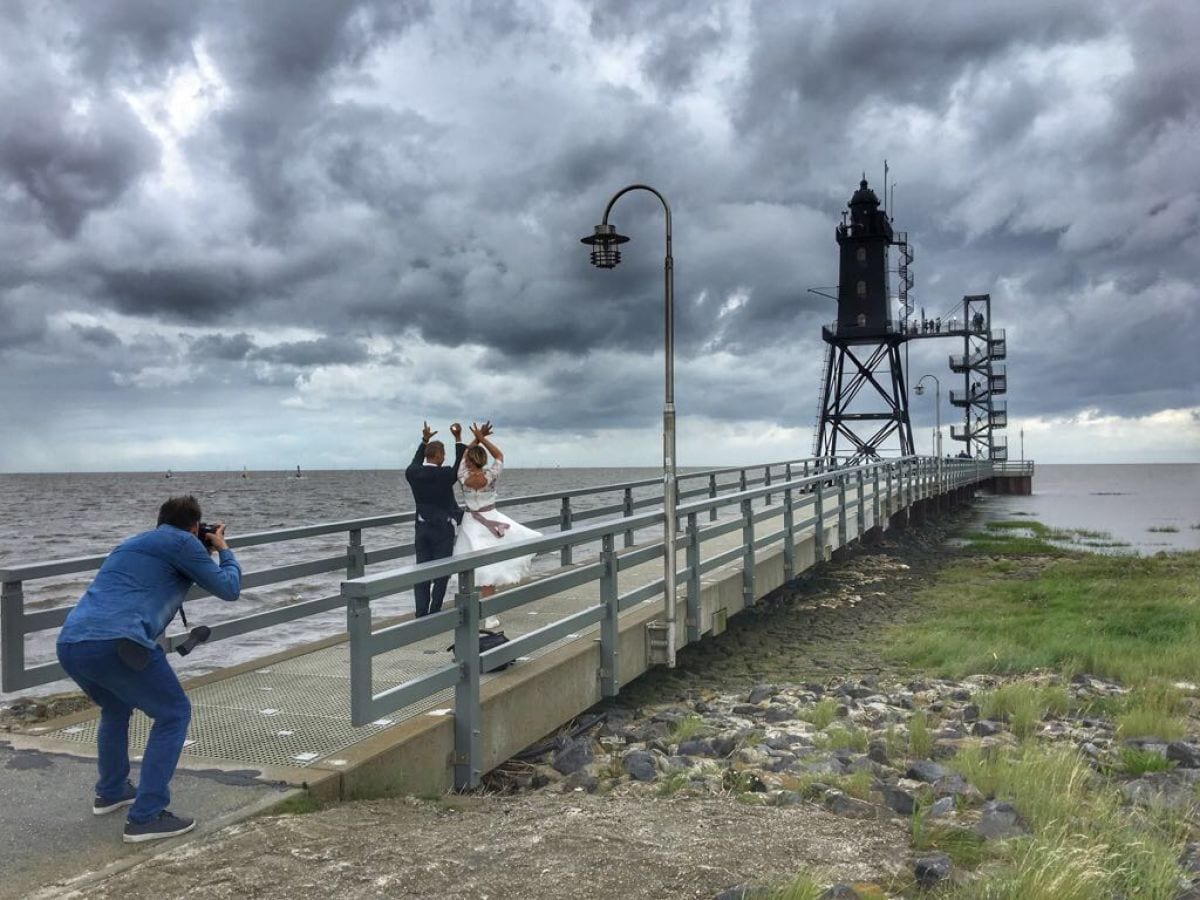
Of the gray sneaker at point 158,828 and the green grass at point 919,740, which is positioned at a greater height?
the gray sneaker at point 158,828

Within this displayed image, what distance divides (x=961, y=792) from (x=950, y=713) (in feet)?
9.13

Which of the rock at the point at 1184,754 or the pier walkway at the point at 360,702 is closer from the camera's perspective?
the pier walkway at the point at 360,702

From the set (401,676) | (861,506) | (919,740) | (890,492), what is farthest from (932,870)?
(890,492)

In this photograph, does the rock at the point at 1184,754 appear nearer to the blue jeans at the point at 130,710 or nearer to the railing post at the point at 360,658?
the railing post at the point at 360,658

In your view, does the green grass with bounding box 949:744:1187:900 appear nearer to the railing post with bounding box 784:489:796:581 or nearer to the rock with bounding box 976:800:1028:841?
the rock with bounding box 976:800:1028:841

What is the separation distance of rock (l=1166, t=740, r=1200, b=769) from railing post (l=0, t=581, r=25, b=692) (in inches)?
303

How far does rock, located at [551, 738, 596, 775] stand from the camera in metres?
7.08

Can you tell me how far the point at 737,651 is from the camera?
40.7ft

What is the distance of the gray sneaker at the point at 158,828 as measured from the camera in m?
4.41

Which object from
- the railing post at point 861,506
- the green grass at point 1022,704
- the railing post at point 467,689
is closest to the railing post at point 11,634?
the railing post at point 467,689

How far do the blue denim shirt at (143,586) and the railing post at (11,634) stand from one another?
72.5 inches

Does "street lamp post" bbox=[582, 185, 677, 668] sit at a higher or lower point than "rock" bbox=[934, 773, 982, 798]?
higher

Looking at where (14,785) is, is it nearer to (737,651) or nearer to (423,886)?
(423,886)

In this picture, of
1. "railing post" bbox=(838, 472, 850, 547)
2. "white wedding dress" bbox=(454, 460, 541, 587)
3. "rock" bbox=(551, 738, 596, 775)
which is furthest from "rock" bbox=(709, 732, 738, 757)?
"railing post" bbox=(838, 472, 850, 547)
